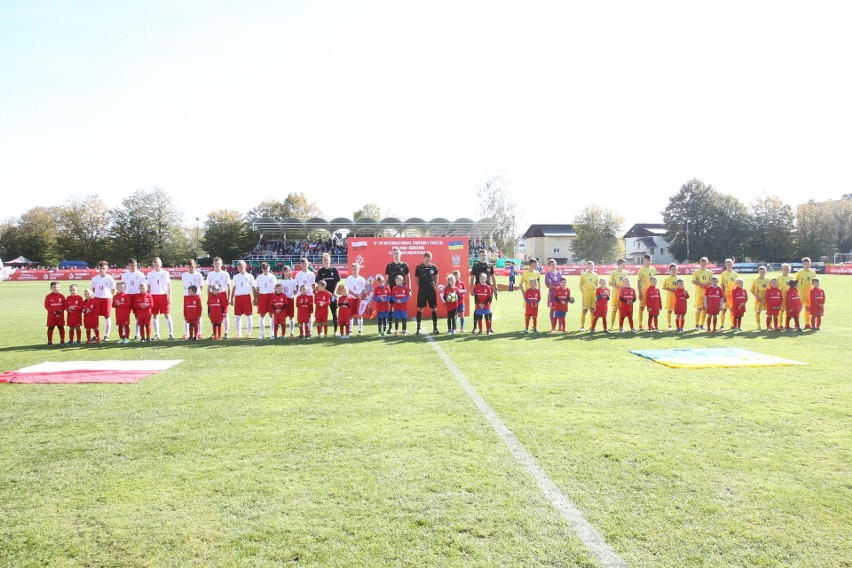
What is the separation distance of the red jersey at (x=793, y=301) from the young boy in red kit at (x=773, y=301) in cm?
15

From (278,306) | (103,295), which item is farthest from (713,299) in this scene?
(103,295)

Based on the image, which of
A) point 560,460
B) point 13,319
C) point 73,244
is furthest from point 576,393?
point 73,244

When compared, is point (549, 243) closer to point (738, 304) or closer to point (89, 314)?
point (738, 304)

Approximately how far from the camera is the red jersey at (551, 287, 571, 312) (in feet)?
42.4

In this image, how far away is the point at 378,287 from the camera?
13.1 metres

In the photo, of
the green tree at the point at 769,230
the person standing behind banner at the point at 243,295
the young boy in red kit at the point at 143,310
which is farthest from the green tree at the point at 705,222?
the young boy in red kit at the point at 143,310

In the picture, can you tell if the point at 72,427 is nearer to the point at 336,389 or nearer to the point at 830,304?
the point at 336,389

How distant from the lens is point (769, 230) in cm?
6838

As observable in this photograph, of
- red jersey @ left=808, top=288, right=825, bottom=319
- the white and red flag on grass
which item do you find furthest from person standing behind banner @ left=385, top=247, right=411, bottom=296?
red jersey @ left=808, top=288, right=825, bottom=319

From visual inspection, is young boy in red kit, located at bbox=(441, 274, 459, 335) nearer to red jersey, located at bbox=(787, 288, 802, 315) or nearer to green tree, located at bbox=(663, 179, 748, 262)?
red jersey, located at bbox=(787, 288, 802, 315)

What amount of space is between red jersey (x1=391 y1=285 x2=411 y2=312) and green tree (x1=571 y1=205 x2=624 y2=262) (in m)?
65.6

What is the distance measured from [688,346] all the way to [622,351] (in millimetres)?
1600

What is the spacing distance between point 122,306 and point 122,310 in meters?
0.09

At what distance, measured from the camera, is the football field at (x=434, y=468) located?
3.34 meters
